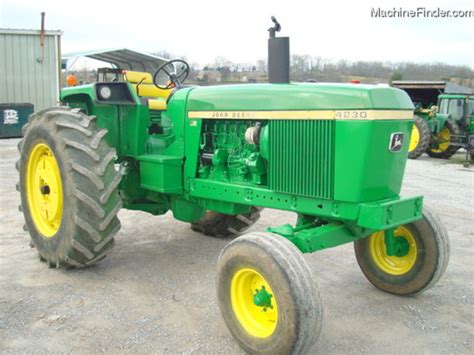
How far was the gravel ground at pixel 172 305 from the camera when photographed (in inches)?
125

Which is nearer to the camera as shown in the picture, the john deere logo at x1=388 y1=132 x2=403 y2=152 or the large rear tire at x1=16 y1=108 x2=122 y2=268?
the john deere logo at x1=388 y1=132 x2=403 y2=152

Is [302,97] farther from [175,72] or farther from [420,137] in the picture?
[420,137]

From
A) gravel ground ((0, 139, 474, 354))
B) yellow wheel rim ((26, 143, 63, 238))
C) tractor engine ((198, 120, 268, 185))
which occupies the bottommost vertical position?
gravel ground ((0, 139, 474, 354))

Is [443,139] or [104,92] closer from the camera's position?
[104,92]

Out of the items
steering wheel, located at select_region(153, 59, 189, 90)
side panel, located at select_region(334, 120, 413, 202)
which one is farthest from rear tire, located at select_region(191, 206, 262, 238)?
side panel, located at select_region(334, 120, 413, 202)

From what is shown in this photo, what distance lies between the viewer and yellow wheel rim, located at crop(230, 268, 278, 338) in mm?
3051

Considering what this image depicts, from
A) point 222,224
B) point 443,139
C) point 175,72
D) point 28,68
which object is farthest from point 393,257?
point 28,68

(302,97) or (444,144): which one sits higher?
(302,97)

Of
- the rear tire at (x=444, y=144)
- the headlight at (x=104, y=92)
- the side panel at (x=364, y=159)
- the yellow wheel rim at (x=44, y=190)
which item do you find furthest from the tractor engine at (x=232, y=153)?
the rear tire at (x=444, y=144)

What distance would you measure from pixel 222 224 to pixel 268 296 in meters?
2.38

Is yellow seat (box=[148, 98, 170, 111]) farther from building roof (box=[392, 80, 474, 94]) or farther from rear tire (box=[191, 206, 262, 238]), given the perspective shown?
building roof (box=[392, 80, 474, 94])

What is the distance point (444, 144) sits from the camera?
1383cm

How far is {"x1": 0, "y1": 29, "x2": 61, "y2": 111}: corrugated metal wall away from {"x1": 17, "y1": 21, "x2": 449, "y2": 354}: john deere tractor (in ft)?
34.9

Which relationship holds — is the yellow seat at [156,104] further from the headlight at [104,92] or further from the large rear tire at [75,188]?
the large rear tire at [75,188]
